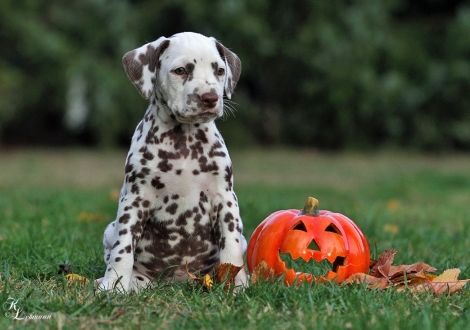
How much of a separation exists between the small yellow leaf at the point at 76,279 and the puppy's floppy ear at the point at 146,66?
1122 mm

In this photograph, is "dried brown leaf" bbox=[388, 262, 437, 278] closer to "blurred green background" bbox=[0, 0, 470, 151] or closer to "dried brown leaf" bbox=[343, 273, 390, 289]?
"dried brown leaf" bbox=[343, 273, 390, 289]

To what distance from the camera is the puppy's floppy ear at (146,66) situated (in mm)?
4062

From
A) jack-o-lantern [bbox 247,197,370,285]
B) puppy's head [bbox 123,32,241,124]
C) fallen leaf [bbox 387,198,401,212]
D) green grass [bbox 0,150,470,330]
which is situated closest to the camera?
green grass [bbox 0,150,470,330]

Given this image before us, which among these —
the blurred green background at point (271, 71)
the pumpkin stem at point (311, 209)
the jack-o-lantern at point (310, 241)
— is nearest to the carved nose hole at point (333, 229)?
the jack-o-lantern at point (310, 241)

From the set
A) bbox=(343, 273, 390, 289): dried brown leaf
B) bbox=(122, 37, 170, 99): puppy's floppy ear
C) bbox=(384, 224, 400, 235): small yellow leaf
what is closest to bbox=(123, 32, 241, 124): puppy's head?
bbox=(122, 37, 170, 99): puppy's floppy ear

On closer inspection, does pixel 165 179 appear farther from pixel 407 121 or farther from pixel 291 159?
pixel 407 121

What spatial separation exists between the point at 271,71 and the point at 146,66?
47.1ft

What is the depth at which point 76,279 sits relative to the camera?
400 centimetres

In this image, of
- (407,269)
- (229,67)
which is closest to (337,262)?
(407,269)

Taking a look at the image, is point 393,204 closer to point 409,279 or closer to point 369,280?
point 409,279

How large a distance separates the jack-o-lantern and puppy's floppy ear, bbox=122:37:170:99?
111 cm

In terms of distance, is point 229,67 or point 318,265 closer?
point 229,67

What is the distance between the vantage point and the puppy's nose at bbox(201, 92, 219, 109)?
3822mm

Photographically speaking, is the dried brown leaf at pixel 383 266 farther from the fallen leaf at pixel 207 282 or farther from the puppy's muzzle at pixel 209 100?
the puppy's muzzle at pixel 209 100
